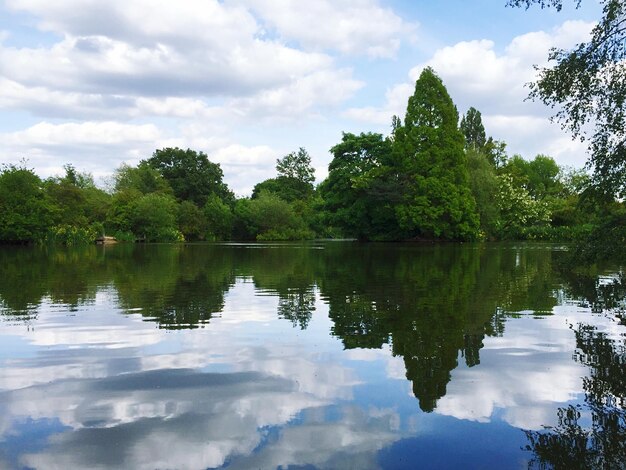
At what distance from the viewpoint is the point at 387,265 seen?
81.2 feet

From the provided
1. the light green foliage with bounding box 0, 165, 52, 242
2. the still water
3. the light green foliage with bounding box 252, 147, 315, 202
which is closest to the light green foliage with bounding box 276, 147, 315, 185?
the light green foliage with bounding box 252, 147, 315, 202

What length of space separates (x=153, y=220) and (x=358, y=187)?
2636 cm

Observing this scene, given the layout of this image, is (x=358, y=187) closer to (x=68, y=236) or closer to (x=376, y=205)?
(x=376, y=205)

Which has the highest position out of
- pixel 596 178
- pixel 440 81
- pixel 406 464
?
pixel 440 81

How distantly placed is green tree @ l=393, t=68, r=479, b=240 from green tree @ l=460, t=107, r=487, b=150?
31509 mm

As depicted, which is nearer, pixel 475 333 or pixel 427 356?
pixel 427 356

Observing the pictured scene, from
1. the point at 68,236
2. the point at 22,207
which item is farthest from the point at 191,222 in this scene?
the point at 22,207

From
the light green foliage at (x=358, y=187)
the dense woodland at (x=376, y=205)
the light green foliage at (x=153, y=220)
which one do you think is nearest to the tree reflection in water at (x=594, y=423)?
the dense woodland at (x=376, y=205)

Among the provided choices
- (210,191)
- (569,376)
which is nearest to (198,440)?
(569,376)

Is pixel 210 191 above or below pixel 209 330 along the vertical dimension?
above

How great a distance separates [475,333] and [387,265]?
15200 millimetres

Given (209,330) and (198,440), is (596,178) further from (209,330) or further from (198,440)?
Answer: (198,440)

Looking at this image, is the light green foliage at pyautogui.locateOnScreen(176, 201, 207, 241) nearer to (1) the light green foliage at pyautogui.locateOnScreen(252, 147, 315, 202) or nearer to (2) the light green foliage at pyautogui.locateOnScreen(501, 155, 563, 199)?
(1) the light green foliage at pyautogui.locateOnScreen(252, 147, 315, 202)

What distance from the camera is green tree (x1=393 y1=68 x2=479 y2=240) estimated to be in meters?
53.3
